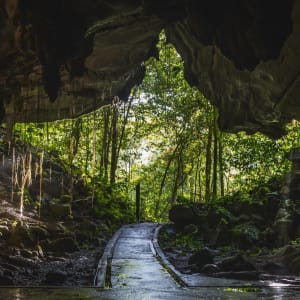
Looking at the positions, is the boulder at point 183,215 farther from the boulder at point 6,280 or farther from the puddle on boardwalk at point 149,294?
the puddle on boardwalk at point 149,294

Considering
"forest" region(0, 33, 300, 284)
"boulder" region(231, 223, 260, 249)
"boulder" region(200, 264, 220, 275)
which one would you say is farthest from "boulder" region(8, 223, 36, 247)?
"boulder" region(231, 223, 260, 249)

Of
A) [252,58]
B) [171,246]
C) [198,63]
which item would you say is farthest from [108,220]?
[252,58]

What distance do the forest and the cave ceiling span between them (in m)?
1.18

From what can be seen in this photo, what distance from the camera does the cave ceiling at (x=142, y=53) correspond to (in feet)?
25.2

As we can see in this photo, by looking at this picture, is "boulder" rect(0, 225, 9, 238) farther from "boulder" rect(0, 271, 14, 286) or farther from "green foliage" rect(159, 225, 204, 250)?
"green foliage" rect(159, 225, 204, 250)

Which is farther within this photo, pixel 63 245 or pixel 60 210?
pixel 60 210

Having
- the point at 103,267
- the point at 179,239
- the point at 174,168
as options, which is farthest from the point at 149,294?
the point at 174,168

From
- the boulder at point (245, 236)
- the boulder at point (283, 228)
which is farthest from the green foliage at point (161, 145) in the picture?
the boulder at point (283, 228)

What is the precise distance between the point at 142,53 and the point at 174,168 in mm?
22616

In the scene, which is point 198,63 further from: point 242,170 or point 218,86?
point 242,170

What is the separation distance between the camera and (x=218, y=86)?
41.8 feet

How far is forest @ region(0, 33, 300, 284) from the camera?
15.8m

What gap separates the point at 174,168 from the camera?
1348 inches

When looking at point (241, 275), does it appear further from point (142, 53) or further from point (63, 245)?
point (142, 53)
